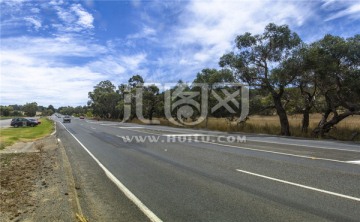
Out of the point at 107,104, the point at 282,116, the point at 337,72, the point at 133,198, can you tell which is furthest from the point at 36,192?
the point at 107,104

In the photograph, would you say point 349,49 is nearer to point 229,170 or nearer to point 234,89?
point 234,89

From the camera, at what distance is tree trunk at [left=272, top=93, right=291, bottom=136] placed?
30734 millimetres

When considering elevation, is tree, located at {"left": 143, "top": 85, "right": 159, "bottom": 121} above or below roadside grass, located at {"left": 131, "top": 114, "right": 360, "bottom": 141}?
above

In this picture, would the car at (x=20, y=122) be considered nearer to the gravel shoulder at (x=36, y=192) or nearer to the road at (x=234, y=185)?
the gravel shoulder at (x=36, y=192)

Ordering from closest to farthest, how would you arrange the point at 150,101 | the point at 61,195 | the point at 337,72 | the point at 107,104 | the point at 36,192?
the point at 61,195 → the point at 36,192 → the point at 337,72 → the point at 150,101 → the point at 107,104

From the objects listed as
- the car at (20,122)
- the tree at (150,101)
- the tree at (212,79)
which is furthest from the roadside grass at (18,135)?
the tree at (150,101)

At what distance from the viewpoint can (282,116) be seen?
31.4 meters

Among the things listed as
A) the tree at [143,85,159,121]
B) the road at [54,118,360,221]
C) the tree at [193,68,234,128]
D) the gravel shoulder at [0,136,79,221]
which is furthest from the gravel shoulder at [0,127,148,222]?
the tree at [143,85,159,121]

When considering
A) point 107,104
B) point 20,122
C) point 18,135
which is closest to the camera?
point 18,135

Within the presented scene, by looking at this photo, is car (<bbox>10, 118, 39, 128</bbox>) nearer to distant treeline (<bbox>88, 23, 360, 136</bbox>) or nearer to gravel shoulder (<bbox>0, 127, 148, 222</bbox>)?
distant treeline (<bbox>88, 23, 360, 136</bbox>)

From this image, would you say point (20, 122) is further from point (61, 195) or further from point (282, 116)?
point (61, 195)

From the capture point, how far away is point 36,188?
8664 millimetres

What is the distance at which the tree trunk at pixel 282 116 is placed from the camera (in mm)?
30734

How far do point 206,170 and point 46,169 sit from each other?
5.37 metres
